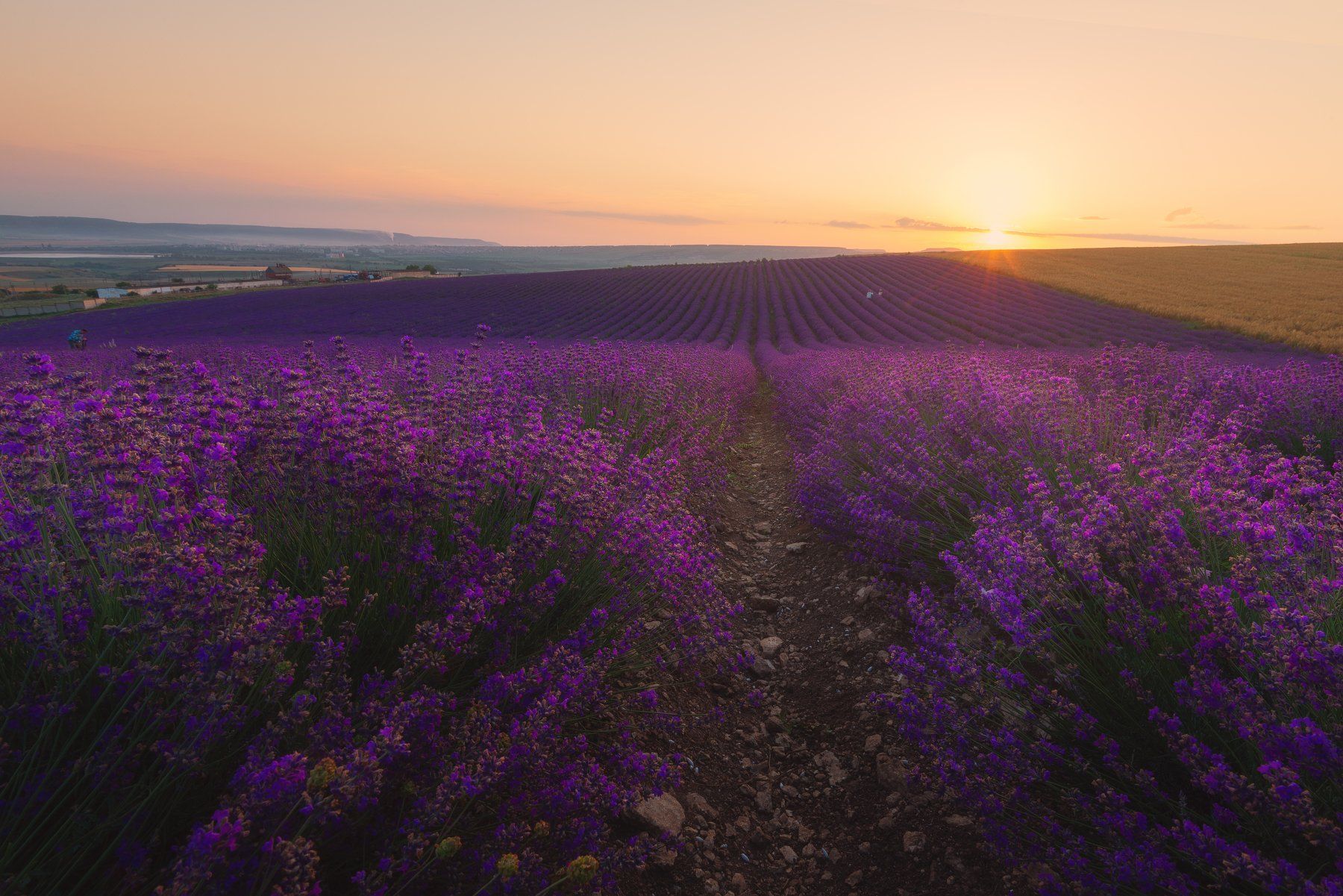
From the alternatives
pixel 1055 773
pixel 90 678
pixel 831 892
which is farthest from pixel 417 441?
pixel 1055 773

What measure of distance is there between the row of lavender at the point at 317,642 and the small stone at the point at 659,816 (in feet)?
0.34

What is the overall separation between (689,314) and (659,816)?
24.7m

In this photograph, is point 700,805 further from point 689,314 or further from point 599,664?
point 689,314

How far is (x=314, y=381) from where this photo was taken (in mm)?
3115

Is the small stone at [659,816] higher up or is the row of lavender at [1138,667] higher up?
the row of lavender at [1138,667]

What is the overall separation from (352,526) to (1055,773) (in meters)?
2.49

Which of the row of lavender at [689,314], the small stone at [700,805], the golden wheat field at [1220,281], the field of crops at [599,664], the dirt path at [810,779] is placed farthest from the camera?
the row of lavender at [689,314]

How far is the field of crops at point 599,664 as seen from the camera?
4.39 feet

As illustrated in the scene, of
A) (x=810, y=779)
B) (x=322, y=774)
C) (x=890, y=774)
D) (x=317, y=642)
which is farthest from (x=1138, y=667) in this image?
(x=317, y=642)

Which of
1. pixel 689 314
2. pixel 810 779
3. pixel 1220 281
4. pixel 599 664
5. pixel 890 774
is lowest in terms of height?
pixel 810 779

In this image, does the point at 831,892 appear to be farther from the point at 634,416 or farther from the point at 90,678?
the point at 634,416

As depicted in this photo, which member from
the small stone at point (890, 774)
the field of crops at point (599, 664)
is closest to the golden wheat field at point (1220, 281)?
the field of crops at point (599, 664)

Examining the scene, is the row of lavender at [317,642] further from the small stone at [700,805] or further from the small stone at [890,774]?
the small stone at [890,774]

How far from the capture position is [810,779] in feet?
8.66
